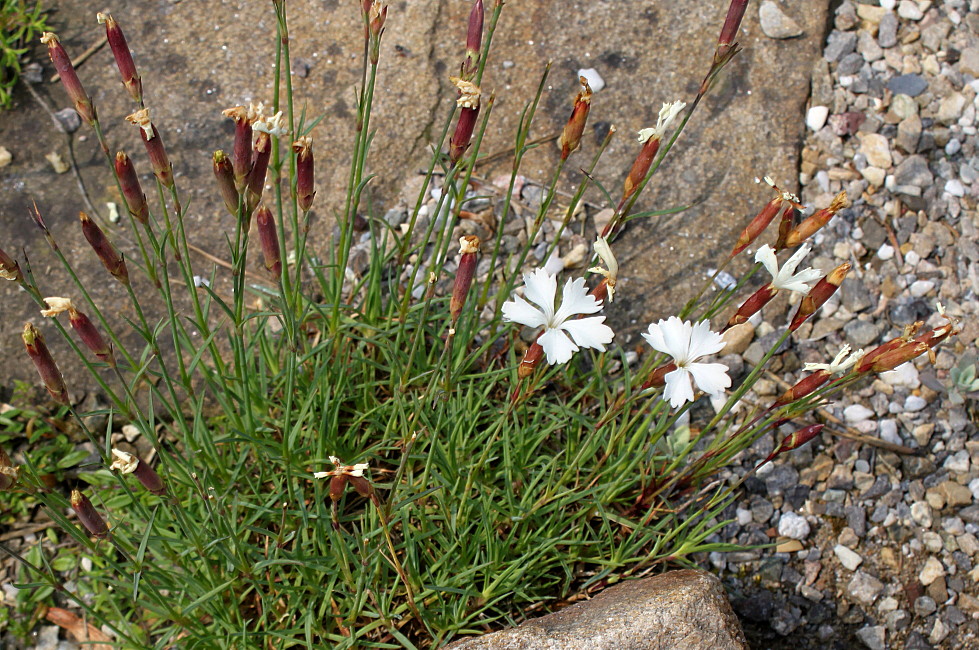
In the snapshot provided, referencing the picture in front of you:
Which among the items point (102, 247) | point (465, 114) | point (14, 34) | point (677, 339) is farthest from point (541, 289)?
point (14, 34)

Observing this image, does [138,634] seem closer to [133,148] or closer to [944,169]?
[133,148]

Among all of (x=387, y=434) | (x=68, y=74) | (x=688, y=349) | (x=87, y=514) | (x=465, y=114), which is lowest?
(x=387, y=434)

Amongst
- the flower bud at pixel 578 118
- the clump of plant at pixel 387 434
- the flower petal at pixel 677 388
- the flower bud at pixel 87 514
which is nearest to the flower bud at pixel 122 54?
the clump of plant at pixel 387 434

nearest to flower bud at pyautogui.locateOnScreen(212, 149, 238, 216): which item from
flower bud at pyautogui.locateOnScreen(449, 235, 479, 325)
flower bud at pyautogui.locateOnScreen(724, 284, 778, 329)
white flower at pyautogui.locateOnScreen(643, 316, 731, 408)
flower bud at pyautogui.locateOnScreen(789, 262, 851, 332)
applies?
flower bud at pyautogui.locateOnScreen(449, 235, 479, 325)

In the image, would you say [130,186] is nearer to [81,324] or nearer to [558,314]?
[81,324]

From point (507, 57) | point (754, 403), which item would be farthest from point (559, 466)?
point (507, 57)

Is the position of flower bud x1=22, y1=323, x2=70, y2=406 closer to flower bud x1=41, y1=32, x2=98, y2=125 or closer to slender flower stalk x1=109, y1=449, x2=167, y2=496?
slender flower stalk x1=109, y1=449, x2=167, y2=496
